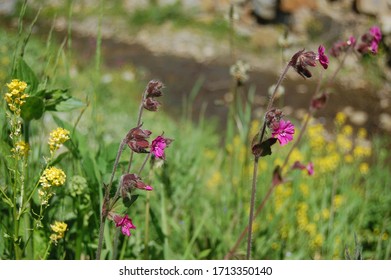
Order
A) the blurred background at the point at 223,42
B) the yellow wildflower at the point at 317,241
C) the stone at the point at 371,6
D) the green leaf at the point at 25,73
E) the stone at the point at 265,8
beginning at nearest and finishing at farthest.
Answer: the green leaf at the point at 25,73 < the yellow wildflower at the point at 317,241 < the blurred background at the point at 223,42 < the stone at the point at 371,6 < the stone at the point at 265,8

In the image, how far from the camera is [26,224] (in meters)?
1.63

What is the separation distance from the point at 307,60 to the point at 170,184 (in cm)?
98

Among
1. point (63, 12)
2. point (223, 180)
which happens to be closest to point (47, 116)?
point (223, 180)

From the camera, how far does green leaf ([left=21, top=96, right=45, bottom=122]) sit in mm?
1590

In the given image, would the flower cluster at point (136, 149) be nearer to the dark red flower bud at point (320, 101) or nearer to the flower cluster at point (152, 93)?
the flower cluster at point (152, 93)

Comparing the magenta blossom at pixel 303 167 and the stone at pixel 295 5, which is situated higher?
the stone at pixel 295 5

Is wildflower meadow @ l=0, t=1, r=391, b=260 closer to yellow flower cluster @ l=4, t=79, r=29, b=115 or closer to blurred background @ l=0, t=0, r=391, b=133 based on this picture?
yellow flower cluster @ l=4, t=79, r=29, b=115

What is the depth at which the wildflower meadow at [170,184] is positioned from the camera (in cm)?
135

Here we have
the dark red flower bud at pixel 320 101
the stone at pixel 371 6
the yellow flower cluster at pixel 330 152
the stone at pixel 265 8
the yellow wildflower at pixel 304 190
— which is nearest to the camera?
the dark red flower bud at pixel 320 101

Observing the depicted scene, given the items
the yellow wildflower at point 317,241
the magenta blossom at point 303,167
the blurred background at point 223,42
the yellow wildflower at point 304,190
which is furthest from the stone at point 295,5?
the magenta blossom at point 303,167

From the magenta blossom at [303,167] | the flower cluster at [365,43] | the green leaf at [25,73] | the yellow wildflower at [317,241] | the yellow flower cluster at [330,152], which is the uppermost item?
the flower cluster at [365,43]

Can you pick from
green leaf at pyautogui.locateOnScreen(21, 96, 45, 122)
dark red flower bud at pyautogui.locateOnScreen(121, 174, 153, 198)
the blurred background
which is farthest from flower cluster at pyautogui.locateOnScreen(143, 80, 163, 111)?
the blurred background
